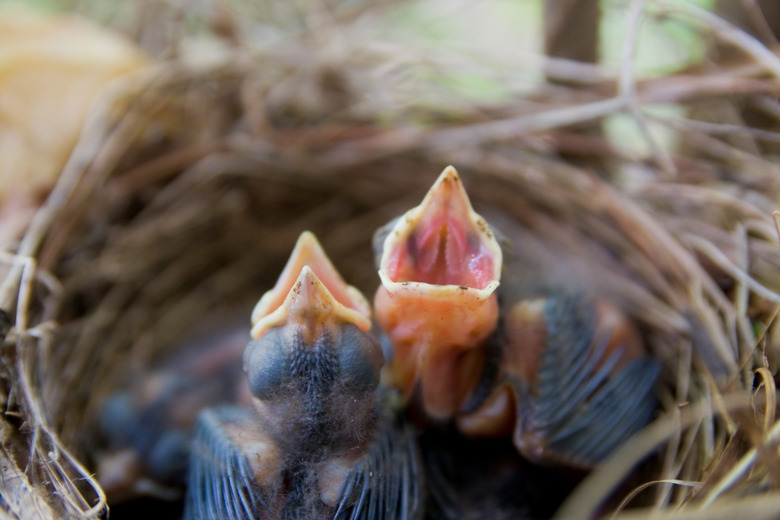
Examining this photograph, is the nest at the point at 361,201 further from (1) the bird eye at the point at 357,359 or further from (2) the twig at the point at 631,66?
(1) the bird eye at the point at 357,359

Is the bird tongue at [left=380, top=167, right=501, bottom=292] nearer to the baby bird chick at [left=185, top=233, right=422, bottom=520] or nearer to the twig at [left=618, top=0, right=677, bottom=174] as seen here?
the baby bird chick at [left=185, top=233, right=422, bottom=520]

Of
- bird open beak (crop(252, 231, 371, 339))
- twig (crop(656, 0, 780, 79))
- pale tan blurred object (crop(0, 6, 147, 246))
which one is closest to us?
bird open beak (crop(252, 231, 371, 339))

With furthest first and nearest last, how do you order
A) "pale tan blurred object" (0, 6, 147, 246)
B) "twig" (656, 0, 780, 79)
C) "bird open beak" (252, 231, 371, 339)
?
"pale tan blurred object" (0, 6, 147, 246), "twig" (656, 0, 780, 79), "bird open beak" (252, 231, 371, 339)

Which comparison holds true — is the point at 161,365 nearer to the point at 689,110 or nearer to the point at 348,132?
the point at 348,132

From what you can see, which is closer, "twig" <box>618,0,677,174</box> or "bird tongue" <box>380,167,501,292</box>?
"bird tongue" <box>380,167,501,292</box>

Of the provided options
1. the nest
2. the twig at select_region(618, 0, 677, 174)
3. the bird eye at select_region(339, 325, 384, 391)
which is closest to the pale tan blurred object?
the nest

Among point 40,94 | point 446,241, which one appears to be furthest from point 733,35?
point 40,94

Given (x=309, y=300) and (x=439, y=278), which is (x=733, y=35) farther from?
(x=309, y=300)

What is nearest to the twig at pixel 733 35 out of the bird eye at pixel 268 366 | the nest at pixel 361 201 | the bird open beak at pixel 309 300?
the nest at pixel 361 201
